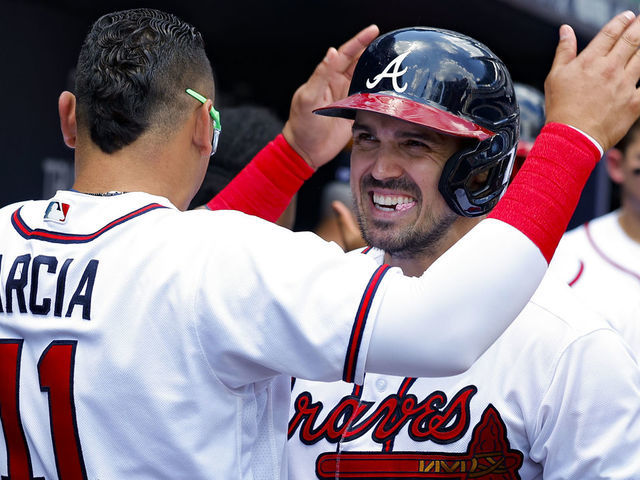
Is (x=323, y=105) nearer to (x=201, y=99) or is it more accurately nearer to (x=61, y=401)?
(x=201, y=99)

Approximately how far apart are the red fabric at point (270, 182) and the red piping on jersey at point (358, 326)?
123 centimetres

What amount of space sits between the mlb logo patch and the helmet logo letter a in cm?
99

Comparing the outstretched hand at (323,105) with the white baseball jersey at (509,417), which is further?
the outstretched hand at (323,105)

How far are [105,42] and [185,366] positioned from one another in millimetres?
A: 778

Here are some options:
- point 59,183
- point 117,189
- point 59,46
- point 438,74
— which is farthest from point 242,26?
point 117,189

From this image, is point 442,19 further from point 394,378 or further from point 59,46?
point 394,378

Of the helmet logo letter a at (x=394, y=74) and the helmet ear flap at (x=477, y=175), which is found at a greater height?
the helmet logo letter a at (x=394, y=74)

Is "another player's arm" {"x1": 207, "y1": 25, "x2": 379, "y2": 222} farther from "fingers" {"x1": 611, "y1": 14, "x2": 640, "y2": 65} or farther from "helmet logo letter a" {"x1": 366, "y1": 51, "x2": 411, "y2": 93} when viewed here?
"fingers" {"x1": 611, "y1": 14, "x2": 640, "y2": 65}

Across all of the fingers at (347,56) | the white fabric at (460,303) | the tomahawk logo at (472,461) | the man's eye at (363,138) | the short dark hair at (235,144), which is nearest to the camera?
the white fabric at (460,303)

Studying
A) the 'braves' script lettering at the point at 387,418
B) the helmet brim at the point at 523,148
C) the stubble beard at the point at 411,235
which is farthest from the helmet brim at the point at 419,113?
the helmet brim at the point at 523,148

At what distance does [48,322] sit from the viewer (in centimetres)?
187

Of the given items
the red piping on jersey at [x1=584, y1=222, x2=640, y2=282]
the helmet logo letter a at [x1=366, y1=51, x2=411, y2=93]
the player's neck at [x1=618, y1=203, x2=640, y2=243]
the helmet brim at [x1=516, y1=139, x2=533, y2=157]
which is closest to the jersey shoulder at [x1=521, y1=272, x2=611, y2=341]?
the helmet logo letter a at [x1=366, y1=51, x2=411, y2=93]

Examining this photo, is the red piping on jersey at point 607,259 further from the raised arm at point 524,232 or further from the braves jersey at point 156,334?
the braves jersey at point 156,334

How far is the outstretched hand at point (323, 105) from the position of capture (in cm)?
279
